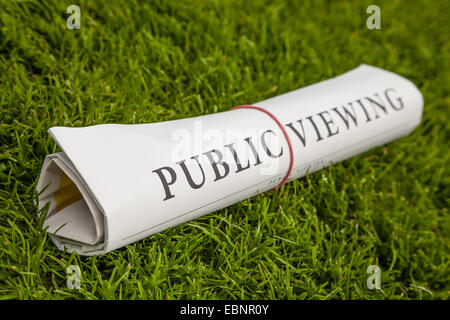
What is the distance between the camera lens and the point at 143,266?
1850 millimetres

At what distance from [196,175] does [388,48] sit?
2400 millimetres

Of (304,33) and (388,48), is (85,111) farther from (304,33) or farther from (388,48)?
(388,48)

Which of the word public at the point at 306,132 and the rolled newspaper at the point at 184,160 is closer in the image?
the rolled newspaper at the point at 184,160

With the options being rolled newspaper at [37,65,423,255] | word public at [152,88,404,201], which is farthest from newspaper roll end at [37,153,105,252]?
word public at [152,88,404,201]

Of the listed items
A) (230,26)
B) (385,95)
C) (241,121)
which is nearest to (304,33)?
(230,26)

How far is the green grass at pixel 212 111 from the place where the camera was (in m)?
1.82

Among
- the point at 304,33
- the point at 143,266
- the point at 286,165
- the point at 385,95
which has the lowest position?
the point at 143,266

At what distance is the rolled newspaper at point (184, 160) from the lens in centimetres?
165

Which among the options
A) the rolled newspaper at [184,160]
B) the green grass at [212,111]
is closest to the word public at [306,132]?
the rolled newspaper at [184,160]

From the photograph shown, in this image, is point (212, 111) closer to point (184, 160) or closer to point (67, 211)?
point (184, 160)

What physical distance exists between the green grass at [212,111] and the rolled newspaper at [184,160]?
0.12 meters

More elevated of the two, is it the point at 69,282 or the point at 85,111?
the point at 85,111

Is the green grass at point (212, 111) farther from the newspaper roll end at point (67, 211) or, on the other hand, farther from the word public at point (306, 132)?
the word public at point (306, 132)

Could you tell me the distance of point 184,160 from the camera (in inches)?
72.0
